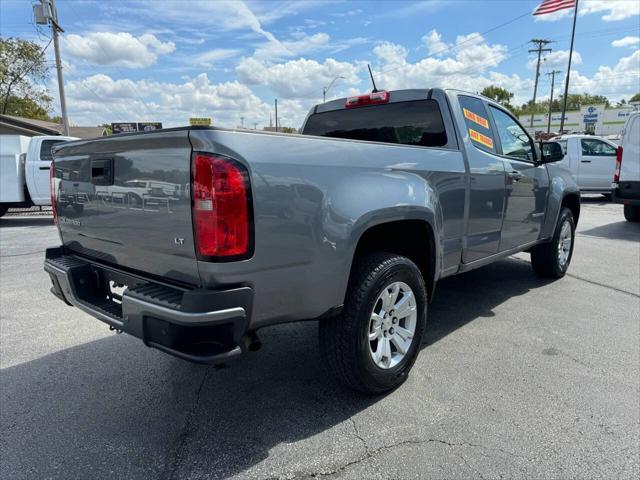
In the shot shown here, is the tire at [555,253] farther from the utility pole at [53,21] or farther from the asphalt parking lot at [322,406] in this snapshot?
the utility pole at [53,21]

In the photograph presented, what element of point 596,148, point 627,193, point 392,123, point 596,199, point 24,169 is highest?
point 392,123

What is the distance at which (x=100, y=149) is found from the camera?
2.64 metres

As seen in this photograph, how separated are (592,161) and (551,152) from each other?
10822 mm

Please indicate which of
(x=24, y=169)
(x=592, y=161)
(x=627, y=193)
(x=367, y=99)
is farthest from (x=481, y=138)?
(x=592, y=161)

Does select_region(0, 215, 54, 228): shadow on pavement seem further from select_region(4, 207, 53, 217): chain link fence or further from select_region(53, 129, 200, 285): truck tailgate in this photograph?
select_region(53, 129, 200, 285): truck tailgate

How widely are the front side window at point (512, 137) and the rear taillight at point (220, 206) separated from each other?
10.1 feet

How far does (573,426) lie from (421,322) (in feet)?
3.44

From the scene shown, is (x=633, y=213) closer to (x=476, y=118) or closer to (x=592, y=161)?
(x=592, y=161)

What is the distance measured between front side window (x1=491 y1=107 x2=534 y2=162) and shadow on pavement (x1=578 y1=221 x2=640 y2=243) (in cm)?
505

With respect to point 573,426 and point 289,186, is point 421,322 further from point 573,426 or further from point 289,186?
point 289,186

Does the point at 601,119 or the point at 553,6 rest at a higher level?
the point at 553,6

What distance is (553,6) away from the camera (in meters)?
20.7

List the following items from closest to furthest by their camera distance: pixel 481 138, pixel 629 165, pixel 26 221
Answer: pixel 481 138 < pixel 629 165 < pixel 26 221

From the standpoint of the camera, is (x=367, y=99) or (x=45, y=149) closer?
(x=367, y=99)
